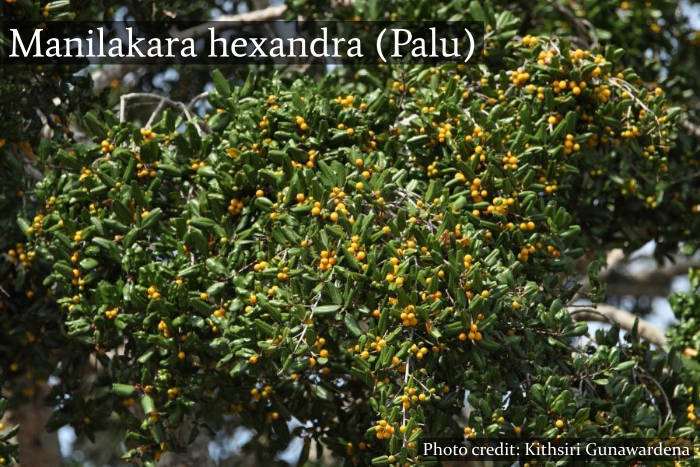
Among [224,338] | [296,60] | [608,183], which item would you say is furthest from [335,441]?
[296,60]

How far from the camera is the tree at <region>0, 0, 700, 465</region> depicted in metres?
3.91

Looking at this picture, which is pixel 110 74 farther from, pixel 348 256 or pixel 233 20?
pixel 348 256

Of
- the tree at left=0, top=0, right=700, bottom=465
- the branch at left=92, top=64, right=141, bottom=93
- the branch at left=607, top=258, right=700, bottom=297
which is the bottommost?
the branch at left=607, top=258, right=700, bottom=297

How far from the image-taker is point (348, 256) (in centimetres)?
389

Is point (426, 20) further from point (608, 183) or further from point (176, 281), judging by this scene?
point (176, 281)

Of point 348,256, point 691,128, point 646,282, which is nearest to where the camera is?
point 348,256

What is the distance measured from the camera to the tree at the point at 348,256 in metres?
3.91

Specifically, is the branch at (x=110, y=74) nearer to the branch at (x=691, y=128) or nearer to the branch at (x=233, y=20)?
the branch at (x=233, y=20)

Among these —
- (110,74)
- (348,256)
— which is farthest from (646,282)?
(348,256)

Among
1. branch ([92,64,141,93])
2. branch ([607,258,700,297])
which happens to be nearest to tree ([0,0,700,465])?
branch ([92,64,141,93])

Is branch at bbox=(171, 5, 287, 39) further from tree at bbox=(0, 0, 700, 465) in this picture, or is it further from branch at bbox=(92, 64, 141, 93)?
tree at bbox=(0, 0, 700, 465)

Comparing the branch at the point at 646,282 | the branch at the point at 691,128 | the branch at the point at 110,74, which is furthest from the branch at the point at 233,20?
the branch at the point at 646,282

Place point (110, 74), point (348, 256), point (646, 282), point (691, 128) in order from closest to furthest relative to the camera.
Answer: point (348, 256), point (691, 128), point (110, 74), point (646, 282)

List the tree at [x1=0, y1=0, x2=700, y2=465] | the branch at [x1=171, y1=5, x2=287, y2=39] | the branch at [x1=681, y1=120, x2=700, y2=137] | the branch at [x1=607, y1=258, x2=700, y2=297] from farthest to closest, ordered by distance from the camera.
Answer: the branch at [x1=607, y1=258, x2=700, y2=297], the branch at [x1=171, y1=5, x2=287, y2=39], the branch at [x1=681, y1=120, x2=700, y2=137], the tree at [x1=0, y1=0, x2=700, y2=465]
